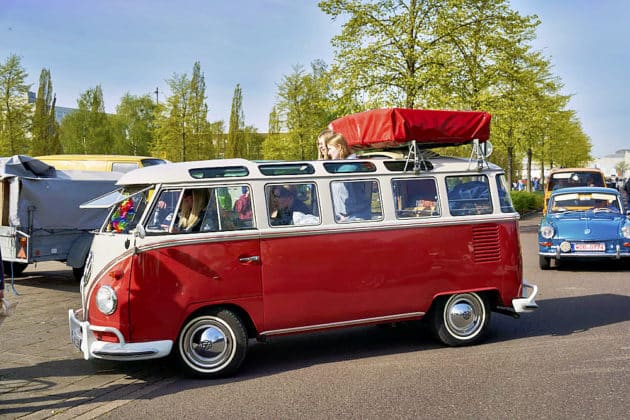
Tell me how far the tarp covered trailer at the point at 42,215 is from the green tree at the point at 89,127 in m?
57.6

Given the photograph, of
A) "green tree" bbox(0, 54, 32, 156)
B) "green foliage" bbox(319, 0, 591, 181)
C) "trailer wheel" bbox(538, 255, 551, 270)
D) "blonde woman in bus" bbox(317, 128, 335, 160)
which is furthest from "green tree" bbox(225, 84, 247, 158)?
"blonde woman in bus" bbox(317, 128, 335, 160)

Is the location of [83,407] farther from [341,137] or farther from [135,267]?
[341,137]

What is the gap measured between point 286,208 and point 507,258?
272cm

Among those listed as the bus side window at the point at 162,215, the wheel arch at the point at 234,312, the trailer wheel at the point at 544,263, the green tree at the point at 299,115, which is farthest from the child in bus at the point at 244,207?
the green tree at the point at 299,115

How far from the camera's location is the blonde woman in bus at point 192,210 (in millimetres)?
6316

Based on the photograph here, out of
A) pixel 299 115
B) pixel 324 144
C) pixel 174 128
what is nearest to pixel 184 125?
pixel 174 128

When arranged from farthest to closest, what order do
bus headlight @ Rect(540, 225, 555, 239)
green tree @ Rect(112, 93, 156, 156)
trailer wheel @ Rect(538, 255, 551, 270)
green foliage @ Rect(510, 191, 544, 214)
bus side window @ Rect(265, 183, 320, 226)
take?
green tree @ Rect(112, 93, 156, 156)
green foliage @ Rect(510, 191, 544, 214)
trailer wheel @ Rect(538, 255, 551, 270)
bus headlight @ Rect(540, 225, 555, 239)
bus side window @ Rect(265, 183, 320, 226)

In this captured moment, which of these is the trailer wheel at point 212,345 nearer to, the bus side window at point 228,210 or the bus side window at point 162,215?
the bus side window at point 228,210

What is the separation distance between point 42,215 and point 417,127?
7.52m

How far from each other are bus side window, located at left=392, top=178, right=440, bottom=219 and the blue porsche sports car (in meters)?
6.81

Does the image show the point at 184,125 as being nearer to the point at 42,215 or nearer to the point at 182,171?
the point at 42,215

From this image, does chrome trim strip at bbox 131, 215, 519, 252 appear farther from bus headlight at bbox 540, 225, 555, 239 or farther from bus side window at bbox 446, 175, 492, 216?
bus headlight at bbox 540, 225, 555, 239

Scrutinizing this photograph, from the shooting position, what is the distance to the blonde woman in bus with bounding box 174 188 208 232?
249 inches

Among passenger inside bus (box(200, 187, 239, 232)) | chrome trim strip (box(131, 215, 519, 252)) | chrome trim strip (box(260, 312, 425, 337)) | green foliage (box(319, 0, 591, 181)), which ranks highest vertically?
green foliage (box(319, 0, 591, 181))
